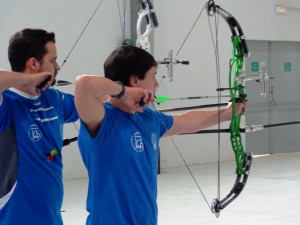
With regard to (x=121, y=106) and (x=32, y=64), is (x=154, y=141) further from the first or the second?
(x=32, y=64)

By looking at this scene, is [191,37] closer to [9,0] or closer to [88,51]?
[88,51]

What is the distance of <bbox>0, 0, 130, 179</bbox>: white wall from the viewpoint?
6.16m

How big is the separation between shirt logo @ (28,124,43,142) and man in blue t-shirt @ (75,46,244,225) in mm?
242

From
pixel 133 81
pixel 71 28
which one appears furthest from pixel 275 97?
pixel 133 81

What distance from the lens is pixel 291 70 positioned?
9.18 m

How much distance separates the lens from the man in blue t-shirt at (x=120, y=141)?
5.33ft

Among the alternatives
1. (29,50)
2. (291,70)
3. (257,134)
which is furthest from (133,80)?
(291,70)

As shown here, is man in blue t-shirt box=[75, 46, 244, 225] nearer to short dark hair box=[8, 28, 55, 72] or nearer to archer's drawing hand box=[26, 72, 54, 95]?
archer's drawing hand box=[26, 72, 54, 95]

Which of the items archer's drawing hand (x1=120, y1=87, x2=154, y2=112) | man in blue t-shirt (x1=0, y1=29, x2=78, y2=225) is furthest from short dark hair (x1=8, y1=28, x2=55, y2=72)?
archer's drawing hand (x1=120, y1=87, x2=154, y2=112)

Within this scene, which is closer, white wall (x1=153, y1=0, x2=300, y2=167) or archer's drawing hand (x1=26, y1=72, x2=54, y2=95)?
archer's drawing hand (x1=26, y1=72, x2=54, y2=95)

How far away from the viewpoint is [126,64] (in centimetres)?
174

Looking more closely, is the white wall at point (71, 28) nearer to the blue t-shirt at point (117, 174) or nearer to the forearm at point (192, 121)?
the forearm at point (192, 121)

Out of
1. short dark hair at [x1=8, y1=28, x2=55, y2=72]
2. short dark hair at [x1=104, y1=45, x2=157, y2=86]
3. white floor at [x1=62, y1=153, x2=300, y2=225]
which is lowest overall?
white floor at [x1=62, y1=153, x2=300, y2=225]

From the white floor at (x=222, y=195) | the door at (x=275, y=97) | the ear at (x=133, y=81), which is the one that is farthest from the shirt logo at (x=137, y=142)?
the door at (x=275, y=97)
